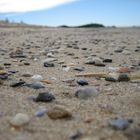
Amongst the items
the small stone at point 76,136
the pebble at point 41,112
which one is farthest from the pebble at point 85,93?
the small stone at point 76,136

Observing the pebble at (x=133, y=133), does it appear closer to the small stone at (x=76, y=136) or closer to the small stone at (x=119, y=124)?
the small stone at (x=119, y=124)

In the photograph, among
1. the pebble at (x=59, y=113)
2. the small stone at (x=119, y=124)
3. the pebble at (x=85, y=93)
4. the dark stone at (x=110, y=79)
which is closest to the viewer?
the small stone at (x=119, y=124)

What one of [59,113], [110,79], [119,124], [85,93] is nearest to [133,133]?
[119,124]

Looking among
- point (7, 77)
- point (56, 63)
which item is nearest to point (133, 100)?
point (7, 77)

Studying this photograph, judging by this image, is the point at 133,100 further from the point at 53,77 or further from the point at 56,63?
the point at 56,63

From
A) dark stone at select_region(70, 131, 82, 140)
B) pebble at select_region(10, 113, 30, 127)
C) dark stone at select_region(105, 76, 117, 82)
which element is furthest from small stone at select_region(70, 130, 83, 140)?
dark stone at select_region(105, 76, 117, 82)

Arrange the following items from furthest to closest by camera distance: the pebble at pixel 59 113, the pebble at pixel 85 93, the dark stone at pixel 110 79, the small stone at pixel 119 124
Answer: the dark stone at pixel 110 79 → the pebble at pixel 85 93 → the pebble at pixel 59 113 → the small stone at pixel 119 124

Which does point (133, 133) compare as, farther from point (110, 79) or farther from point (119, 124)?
point (110, 79)
